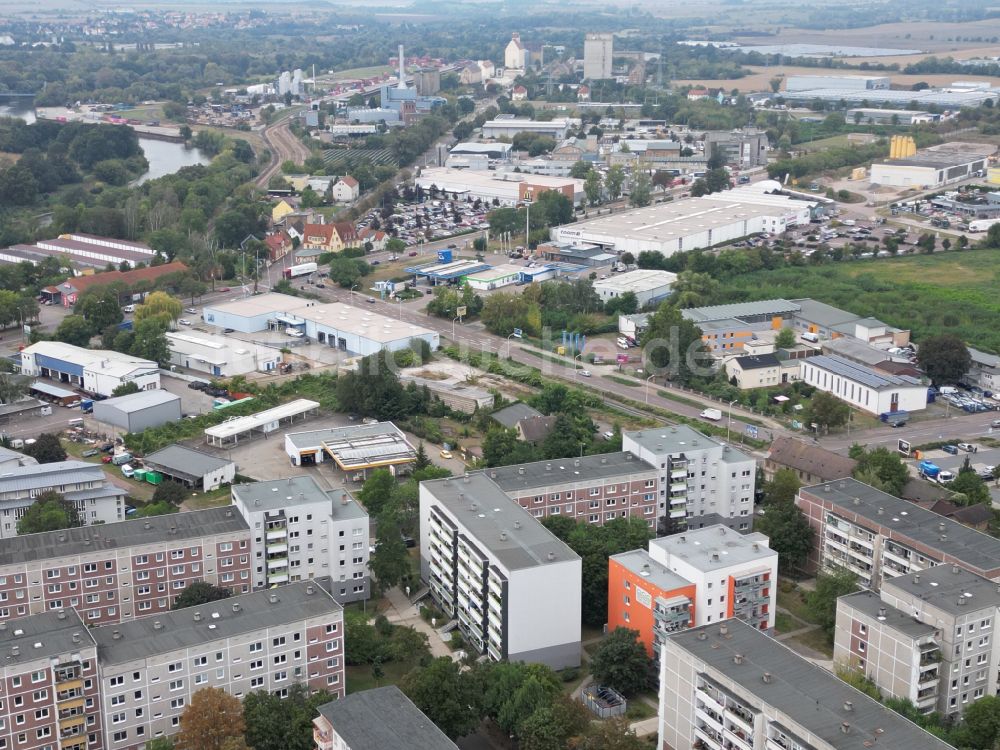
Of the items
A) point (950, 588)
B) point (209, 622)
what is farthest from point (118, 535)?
point (950, 588)

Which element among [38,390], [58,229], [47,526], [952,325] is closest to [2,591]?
[47,526]

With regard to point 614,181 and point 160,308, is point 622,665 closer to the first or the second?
point 160,308

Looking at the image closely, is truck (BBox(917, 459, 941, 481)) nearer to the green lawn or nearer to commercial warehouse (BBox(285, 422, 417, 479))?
commercial warehouse (BBox(285, 422, 417, 479))

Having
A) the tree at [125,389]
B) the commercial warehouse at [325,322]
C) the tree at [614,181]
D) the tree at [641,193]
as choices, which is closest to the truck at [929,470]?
the commercial warehouse at [325,322]

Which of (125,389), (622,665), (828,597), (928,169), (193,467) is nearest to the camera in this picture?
(622,665)

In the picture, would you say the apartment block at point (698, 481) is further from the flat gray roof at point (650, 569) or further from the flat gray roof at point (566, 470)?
the flat gray roof at point (650, 569)

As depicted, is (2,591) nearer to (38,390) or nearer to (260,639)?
(260,639)
